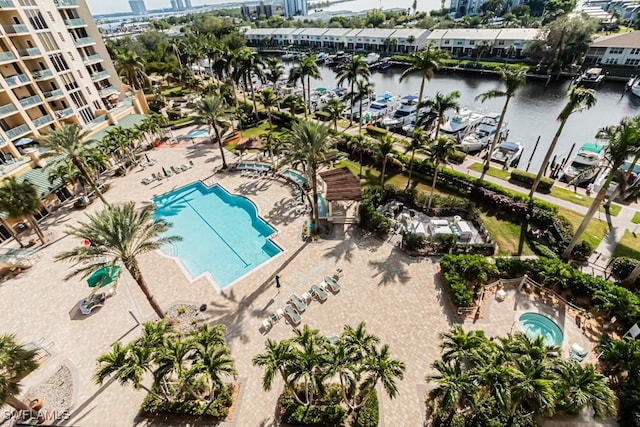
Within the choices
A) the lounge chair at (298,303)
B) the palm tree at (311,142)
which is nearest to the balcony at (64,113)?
the palm tree at (311,142)

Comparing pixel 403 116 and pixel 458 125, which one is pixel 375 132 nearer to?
pixel 403 116

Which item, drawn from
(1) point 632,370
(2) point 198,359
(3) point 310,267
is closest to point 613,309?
(1) point 632,370

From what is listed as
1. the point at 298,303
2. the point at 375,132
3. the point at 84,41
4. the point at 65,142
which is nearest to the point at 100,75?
the point at 84,41

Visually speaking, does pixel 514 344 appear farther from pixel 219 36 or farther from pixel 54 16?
pixel 219 36

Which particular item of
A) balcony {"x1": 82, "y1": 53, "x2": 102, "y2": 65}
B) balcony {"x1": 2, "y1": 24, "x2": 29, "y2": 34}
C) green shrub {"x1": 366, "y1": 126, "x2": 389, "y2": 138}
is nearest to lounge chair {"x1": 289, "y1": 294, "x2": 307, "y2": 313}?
green shrub {"x1": 366, "y1": 126, "x2": 389, "y2": 138}

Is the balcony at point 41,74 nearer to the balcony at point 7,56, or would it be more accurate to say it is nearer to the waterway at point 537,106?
the balcony at point 7,56

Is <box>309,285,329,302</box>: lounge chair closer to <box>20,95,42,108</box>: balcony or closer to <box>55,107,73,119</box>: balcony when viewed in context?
<box>20,95,42,108</box>: balcony
